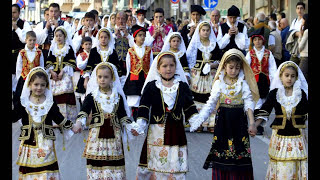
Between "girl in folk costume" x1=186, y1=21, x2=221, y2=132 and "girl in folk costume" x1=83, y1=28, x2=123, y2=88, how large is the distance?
1459mm

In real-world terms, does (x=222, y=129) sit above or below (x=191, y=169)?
above

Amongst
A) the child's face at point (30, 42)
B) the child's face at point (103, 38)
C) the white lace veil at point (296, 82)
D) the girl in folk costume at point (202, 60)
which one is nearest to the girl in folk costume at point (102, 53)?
the child's face at point (103, 38)

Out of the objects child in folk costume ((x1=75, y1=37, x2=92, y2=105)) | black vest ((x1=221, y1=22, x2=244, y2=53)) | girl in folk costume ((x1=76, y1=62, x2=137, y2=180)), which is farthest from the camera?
black vest ((x1=221, y1=22, x2=244, y2=53))

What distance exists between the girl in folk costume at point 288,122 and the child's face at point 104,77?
1792mm

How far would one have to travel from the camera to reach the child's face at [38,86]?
6.96 meters

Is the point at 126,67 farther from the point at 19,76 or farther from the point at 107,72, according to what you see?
the point at 107,72

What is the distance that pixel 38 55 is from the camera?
1147cm

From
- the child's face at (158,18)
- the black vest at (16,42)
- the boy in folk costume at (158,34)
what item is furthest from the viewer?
the child's face at (158,18)

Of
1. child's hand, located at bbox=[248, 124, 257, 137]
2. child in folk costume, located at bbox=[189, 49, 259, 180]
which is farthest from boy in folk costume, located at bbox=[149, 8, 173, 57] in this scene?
child's hand, located at bbox=[248, 124, 257, 137]

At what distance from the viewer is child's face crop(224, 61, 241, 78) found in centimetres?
709

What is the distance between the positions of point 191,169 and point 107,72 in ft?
6.59

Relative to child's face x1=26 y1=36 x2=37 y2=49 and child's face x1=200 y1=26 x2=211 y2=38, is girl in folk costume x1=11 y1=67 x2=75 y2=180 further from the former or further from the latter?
child's face x1=200 y1=26 x2=211 y2=38

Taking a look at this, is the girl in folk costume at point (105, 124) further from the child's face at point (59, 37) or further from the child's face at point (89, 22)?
the child's face at point (89, 22)
